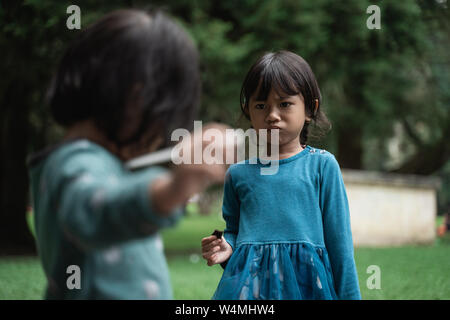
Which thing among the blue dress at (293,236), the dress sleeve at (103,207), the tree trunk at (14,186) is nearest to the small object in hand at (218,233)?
the blue dress at (293,236)

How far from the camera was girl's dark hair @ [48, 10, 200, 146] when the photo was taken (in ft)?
3.43

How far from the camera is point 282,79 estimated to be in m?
1.91

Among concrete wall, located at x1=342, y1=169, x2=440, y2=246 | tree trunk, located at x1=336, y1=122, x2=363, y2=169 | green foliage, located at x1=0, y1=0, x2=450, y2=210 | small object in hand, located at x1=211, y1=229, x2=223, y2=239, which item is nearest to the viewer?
small object in hand, located at x1=211, y1=229, x2=223, y2=239

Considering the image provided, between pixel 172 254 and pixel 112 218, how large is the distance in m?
8.91

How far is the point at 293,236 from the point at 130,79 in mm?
1008

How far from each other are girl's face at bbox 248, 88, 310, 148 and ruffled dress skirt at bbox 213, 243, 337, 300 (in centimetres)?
44

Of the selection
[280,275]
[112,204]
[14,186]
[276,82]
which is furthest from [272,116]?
[14,186]

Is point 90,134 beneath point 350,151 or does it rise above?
above

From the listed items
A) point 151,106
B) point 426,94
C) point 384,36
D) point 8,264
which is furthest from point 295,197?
point 426,94

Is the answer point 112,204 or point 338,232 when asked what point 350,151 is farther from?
point 112,204

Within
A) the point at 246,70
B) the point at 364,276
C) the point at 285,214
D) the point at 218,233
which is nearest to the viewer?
the point at 218,233

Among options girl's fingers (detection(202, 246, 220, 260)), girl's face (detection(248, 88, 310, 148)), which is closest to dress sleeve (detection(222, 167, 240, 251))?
girl's fingers (detection(202, 246, 220, 260))

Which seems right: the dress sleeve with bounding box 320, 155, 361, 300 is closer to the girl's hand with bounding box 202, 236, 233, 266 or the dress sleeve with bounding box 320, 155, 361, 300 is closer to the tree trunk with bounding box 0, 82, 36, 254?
the girl's hand with bounding box 202, 236, 233, 266

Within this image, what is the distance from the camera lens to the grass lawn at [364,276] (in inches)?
171
